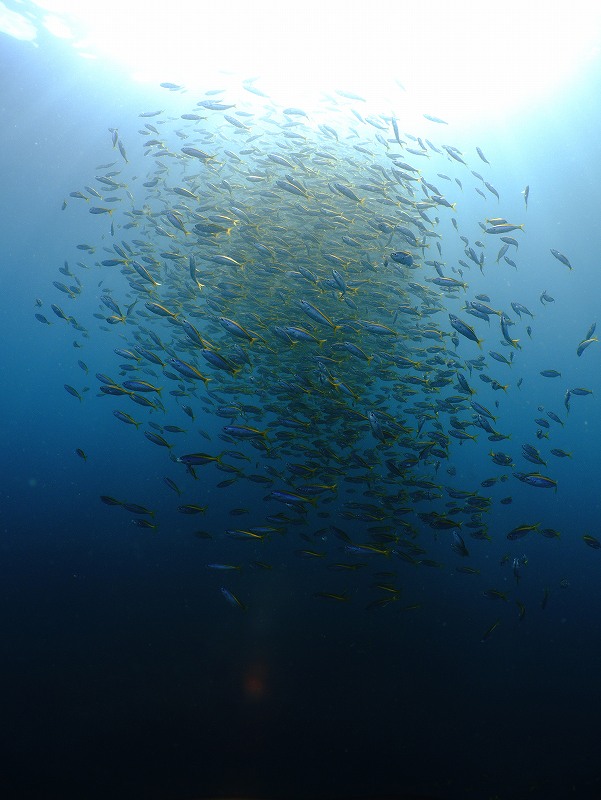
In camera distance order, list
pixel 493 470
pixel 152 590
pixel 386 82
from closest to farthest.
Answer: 1. pixel 152 590
2. pixel 386 82
3. pixel 493 470

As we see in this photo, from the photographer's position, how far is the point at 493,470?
59.9 meters

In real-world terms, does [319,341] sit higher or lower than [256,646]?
higher

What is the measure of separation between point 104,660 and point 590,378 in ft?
187

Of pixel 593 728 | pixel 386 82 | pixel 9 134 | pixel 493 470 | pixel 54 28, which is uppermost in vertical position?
pixel 386 82

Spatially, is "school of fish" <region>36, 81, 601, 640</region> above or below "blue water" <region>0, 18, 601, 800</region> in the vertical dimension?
above

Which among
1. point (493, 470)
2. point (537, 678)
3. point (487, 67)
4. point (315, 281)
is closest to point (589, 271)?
point (487, 67)

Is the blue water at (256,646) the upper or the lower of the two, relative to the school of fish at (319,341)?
lower

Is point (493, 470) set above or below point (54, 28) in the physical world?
below

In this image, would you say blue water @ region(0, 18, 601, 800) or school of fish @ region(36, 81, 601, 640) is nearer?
blue water @ region(0, 18, 601, 800)

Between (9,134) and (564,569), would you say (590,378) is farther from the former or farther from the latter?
(9,134)

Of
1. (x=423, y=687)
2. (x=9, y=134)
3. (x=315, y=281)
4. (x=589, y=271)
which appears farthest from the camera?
(x=589, y=271)

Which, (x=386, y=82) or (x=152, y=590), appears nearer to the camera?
(x=152, y=590)

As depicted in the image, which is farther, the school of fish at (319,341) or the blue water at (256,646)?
the school of fish at (319,341)

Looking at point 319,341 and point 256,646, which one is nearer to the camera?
point 319,341
